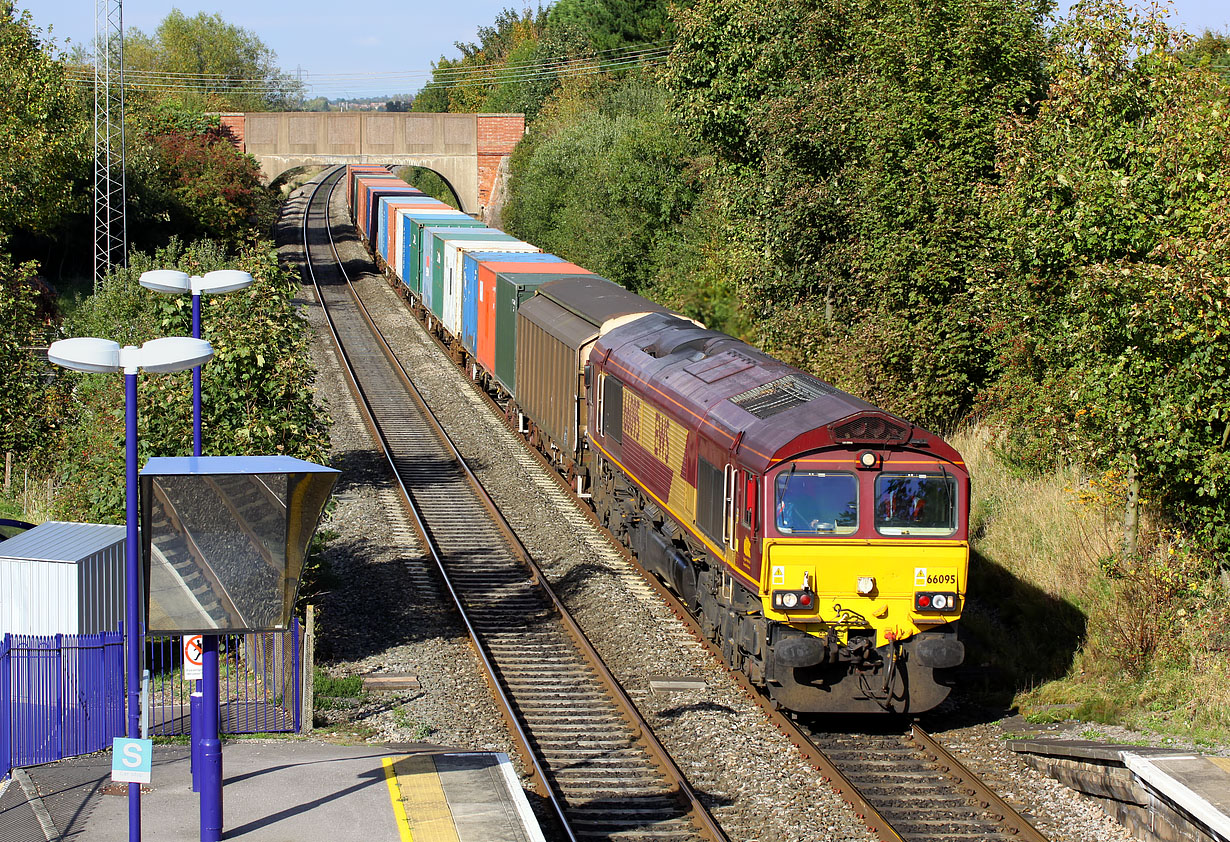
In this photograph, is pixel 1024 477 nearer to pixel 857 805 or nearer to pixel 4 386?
pixel 857 805

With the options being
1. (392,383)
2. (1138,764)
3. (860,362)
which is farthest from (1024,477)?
(392,383)

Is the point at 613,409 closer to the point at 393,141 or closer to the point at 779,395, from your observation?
the point at 779,395

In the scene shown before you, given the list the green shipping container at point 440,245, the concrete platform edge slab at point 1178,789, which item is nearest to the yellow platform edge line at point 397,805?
the concrete platform edge slab at point 1178,789

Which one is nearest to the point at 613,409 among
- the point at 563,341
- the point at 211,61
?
the point at 563,341

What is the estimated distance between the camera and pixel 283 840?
28.7 ft

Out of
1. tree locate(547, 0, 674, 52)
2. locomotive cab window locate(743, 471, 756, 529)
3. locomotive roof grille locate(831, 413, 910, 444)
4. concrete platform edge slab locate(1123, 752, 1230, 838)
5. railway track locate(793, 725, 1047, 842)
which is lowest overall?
railway track locate(793, 725, 1047, 842)

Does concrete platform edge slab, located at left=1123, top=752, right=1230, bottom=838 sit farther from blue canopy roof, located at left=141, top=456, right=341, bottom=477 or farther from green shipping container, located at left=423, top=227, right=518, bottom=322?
green shipping container, located at left=423, top=227, right=518, bottom=322

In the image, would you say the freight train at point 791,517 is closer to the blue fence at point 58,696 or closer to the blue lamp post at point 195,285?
the blue lamp post at point 195,285

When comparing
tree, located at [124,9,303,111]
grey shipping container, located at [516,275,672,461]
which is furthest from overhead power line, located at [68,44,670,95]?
grey shipping container, located at [516,275,672,461]

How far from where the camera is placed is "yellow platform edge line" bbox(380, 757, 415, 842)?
888cm

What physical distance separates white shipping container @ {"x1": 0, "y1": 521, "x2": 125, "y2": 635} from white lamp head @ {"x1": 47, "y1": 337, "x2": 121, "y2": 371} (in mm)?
4774

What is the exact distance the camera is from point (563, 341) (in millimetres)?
20250

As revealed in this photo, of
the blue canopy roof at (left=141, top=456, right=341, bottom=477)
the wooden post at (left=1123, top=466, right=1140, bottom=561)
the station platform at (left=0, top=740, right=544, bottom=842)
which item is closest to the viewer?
the blue canopy roof at (left=141, top=456, right=341, bottom=477)

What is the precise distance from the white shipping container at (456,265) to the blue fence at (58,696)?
2039 centimetres
